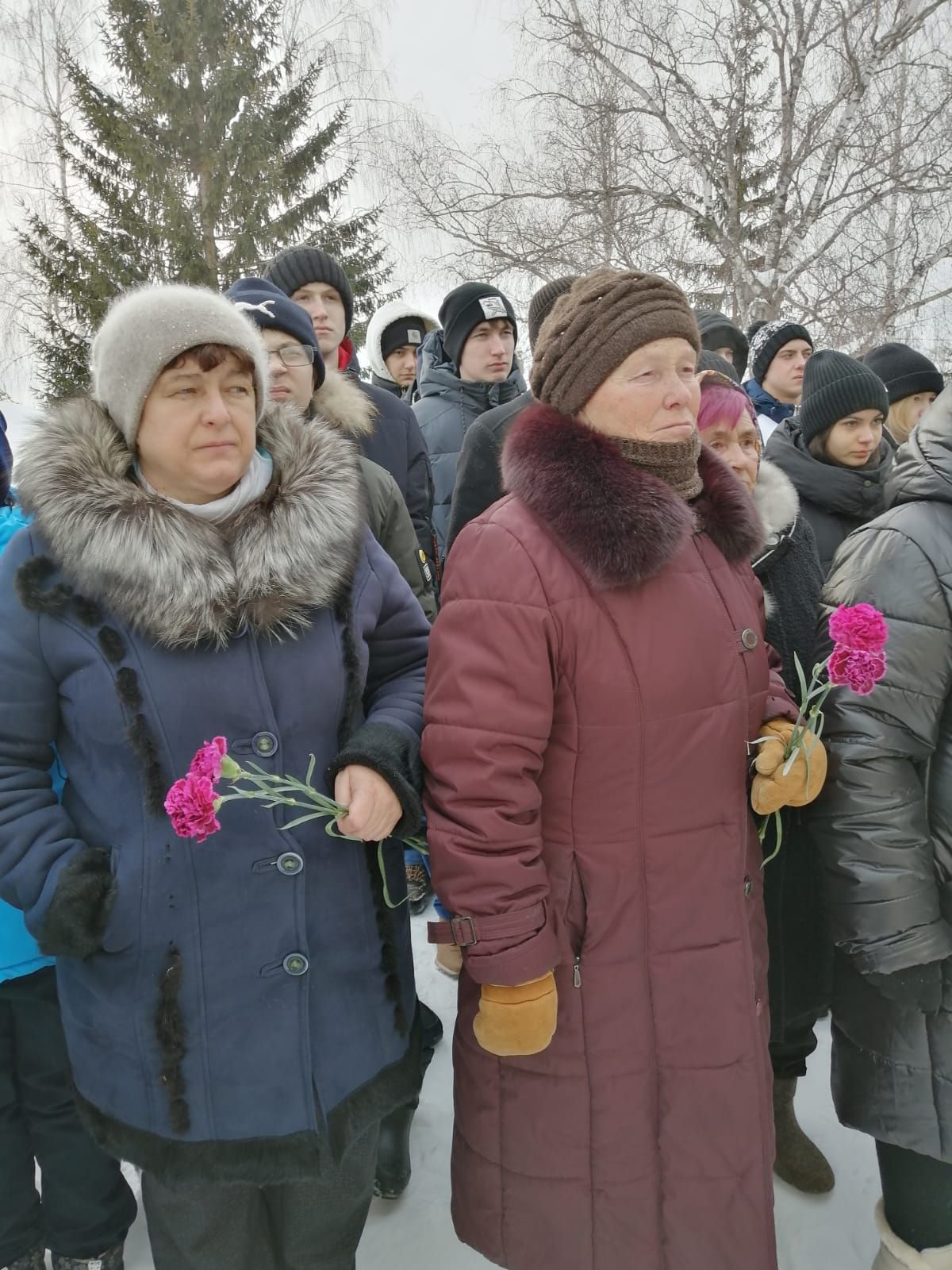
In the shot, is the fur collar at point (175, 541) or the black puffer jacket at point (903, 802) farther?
the black puffer jacket at point (903, 802)

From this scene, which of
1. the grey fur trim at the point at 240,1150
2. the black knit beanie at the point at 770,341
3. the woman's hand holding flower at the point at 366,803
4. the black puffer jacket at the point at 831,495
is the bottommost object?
the grey fur trim at the point at 240,1150

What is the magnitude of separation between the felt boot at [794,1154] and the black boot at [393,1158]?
3.20 ft

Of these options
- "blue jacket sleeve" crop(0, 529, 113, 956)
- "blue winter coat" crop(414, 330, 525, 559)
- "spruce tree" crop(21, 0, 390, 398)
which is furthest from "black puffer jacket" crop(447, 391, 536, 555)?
"spruce tree" crop(21, 0, 390, 398)

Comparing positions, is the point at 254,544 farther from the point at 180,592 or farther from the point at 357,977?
the point at 357,977

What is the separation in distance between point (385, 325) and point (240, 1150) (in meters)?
4.42

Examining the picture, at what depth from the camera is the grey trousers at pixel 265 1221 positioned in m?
1.56

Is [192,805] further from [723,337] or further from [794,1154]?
[723,337]

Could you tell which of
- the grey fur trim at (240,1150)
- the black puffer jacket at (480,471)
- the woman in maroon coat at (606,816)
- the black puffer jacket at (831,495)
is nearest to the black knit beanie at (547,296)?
the black puffer jacket at (480,471)

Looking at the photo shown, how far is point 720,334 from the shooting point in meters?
4.52

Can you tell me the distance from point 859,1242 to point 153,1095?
1.76 m

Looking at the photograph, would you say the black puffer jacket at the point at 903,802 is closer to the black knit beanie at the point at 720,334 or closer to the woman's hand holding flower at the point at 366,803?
the woman's hand holding flower at the point at 366,803

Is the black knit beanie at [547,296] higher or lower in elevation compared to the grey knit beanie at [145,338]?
higher

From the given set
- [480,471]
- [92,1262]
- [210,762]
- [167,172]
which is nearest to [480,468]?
[480,471]

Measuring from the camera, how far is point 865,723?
1.60m
